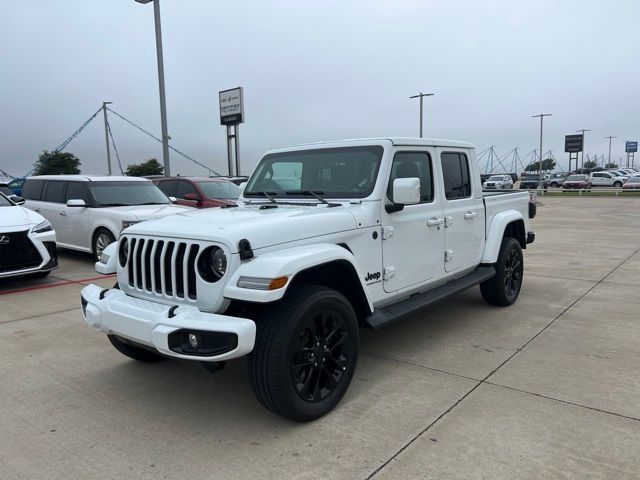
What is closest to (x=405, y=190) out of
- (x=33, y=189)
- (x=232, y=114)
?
(x=33, y=189)

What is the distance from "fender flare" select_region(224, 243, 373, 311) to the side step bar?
75 cm

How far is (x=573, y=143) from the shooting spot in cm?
6638

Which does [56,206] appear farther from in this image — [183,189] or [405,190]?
[405,190]

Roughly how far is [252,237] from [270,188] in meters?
1.64

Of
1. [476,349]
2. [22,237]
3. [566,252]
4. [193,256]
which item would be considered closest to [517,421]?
[476,349]

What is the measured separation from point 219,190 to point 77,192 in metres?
3.40

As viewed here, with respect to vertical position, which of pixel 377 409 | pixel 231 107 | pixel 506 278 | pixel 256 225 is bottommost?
pixel 377 409

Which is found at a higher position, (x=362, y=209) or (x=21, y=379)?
(x=362, y=209)

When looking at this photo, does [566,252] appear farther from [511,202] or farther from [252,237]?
[252,237]

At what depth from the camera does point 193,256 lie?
325cm

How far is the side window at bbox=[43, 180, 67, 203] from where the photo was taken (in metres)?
9.93

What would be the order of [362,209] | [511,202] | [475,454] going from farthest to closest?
[511,202] → [362,209] → [475,454]

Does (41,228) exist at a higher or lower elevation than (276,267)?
lower

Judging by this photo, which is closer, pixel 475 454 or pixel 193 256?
pixel 475 454
